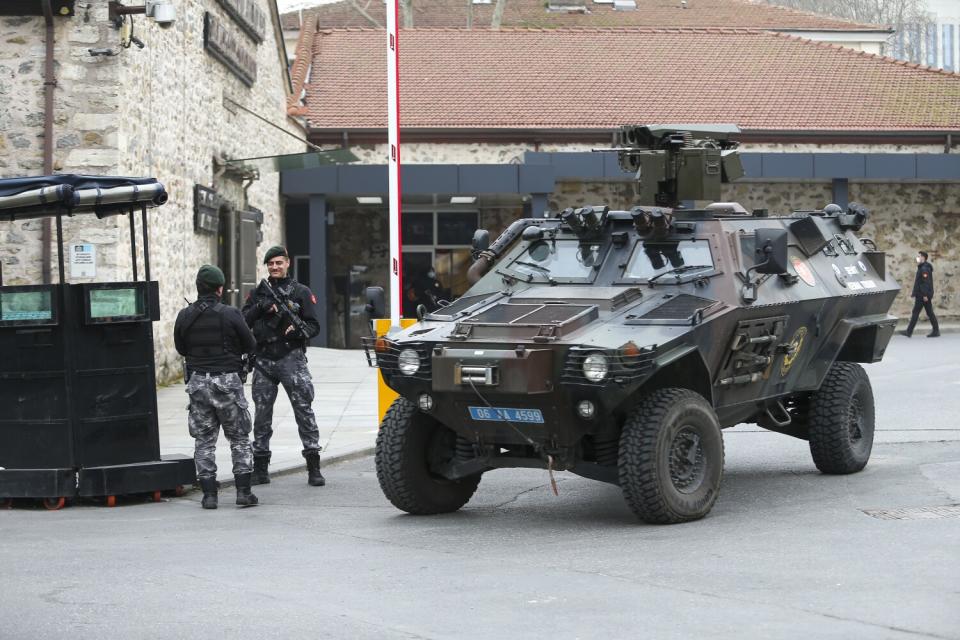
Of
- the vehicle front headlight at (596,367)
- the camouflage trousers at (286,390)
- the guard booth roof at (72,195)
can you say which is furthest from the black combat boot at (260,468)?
the vehicle front headlight at (596,367)

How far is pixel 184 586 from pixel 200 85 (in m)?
14.5

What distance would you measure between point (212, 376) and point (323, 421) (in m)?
5.41

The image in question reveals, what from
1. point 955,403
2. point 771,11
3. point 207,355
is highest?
point 771,11

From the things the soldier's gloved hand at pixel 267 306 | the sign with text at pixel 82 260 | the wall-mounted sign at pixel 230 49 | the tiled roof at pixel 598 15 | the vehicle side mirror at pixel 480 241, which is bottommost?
the soldier's gloved hand at pixel 267 306

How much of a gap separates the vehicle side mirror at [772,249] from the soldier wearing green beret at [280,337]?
130 inches

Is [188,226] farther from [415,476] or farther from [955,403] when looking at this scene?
[415,476]

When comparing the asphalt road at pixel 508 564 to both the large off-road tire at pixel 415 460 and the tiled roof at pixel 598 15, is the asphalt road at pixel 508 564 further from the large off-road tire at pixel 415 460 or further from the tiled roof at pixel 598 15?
the tiled roof at pixel 598 15

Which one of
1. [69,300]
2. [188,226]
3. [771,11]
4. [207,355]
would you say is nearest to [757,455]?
[207,355]

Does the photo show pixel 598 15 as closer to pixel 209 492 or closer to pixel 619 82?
pixel 619 82

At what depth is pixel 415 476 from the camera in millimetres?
9719

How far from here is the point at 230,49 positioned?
22500 millimetres

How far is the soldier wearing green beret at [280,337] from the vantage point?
438 inches

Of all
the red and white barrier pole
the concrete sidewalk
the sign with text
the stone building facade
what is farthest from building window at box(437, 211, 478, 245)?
the red and white barrier pole

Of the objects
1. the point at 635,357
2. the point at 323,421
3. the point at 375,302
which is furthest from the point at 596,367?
the point at 323,421
